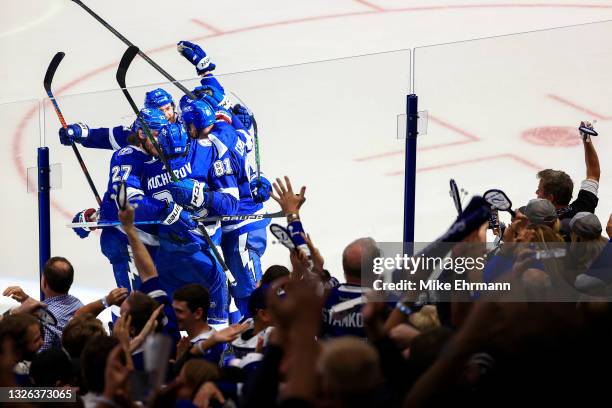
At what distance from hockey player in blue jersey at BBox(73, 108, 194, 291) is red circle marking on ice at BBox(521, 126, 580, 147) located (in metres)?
1.84

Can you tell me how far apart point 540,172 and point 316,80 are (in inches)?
49.1

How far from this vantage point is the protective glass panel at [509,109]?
486cm

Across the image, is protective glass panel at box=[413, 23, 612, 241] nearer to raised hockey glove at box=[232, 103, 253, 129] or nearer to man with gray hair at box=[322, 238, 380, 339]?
raised hockey glove at box=[232, 103, 253, 129]

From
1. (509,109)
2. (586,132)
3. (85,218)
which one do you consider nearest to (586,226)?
(586,132)

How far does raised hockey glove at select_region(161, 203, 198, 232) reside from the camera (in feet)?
18.2

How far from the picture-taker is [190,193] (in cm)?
550

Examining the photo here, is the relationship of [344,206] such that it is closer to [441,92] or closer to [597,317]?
[441,92]

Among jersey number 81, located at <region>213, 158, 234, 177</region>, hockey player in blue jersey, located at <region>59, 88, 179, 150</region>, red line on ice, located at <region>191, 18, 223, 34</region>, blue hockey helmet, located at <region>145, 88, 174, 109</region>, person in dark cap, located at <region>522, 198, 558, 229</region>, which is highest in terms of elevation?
red line on ice, located at <region>191, 18, 223, 34</region>

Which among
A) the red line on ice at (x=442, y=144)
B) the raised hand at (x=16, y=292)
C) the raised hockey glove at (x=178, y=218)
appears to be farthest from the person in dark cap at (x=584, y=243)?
the raised hand at (x=16, y=292)

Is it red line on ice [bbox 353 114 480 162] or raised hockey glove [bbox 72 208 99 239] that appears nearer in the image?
red line on ice [bbox 353 114 480 162]

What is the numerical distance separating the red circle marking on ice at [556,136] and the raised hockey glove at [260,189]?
4.34ft

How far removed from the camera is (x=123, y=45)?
10617 mm

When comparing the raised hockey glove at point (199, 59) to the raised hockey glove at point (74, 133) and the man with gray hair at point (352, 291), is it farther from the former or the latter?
the man with gray hair at point (352, 291)

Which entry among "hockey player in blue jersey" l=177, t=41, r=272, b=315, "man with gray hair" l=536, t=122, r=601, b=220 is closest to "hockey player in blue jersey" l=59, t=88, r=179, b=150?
"hockey player in blue jersey" l=177, t=41, r=272, b=315
